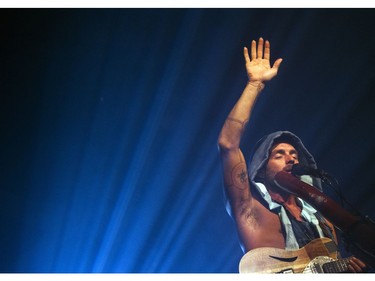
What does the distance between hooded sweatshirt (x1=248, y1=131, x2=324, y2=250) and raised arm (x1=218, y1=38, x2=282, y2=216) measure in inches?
3.5

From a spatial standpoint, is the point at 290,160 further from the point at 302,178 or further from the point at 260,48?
the point at 260,48

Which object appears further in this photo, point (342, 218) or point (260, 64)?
point (260, 64)

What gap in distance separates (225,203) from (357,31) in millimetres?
1742

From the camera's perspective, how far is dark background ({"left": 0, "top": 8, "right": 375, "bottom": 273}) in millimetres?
2299

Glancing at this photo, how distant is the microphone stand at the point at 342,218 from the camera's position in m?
2.08

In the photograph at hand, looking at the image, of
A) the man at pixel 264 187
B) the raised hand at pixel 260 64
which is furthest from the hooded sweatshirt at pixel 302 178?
the raised hand at pixel 260 64

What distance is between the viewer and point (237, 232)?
2.23 m

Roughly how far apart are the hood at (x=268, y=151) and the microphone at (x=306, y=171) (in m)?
0.03

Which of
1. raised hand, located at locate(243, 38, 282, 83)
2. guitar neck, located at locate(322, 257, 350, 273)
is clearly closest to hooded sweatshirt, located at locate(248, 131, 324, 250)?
guitar neck, located at locate(322, 257, 350, 273)

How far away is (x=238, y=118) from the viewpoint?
8.11 feet

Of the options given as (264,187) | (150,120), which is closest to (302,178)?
A: (264,187)

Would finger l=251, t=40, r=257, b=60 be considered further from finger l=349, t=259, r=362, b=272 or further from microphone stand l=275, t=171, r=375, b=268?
finger l=349, t=259, r=362, b=272

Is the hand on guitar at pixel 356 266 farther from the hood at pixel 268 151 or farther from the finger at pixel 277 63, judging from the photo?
the finger at pixel 277 63

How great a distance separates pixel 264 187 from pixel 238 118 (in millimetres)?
513
